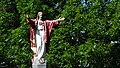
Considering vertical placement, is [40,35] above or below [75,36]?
above

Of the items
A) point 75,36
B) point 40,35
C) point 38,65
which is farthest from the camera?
point 75,36

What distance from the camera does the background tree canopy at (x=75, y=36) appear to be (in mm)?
17469

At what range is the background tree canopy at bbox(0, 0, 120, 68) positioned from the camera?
17469mm

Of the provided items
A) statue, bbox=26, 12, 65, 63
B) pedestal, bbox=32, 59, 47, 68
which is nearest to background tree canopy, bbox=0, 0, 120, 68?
statue, bbox=26, 12, 65, 63

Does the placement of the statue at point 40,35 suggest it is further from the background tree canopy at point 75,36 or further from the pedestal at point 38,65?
the background tree canopy at point 75,36

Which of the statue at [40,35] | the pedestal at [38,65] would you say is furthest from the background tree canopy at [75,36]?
the pedestal at [38,65]

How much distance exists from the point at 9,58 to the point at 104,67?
5.25 metres

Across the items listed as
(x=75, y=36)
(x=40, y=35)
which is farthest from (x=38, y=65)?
(x=75, y=36)

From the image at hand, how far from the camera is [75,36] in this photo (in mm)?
18344

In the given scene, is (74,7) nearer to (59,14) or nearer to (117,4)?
(59,14)

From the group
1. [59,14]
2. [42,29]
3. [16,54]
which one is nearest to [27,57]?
[16,54]

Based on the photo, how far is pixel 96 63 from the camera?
59.1 feet

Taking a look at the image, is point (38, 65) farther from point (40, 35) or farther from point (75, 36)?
point (75, 36)

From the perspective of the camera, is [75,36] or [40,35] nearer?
[40,35]
